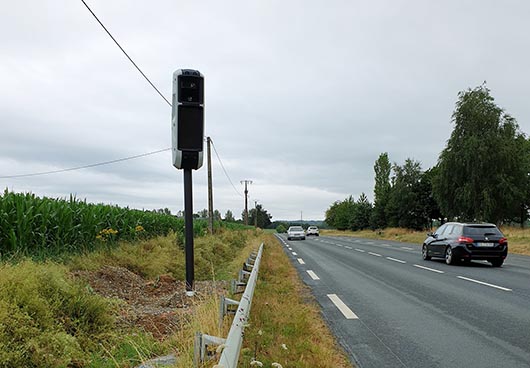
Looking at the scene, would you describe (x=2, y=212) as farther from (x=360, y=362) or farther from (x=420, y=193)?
(x=420, y=193)

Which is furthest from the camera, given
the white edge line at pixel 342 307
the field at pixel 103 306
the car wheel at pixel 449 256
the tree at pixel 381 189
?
the tree at pixel 381 189

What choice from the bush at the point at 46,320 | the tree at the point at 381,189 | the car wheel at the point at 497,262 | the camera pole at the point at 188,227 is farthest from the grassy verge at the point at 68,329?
the tree at the point at 381,189

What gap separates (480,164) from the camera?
132 feet

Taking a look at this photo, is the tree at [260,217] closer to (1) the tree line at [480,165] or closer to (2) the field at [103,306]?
(1) the tree line at [480,165]

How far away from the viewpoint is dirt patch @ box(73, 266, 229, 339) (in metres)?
5.57

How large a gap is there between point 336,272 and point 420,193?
57.5 metres

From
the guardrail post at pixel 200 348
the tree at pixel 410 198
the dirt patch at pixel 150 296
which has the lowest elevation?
the dirt patch at pixel 150 296

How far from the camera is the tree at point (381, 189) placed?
74.8 m

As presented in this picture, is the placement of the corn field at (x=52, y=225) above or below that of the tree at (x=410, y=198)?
below

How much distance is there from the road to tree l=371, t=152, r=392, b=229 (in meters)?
63.5

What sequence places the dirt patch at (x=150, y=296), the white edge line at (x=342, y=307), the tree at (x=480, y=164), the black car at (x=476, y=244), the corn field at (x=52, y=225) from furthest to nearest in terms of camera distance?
the tree at (x=480, y=164), the black car at (x=476, y=244), the corn field at (x=52, y=225), the white edge line at (x=342, y=307), the dirt patch at (x=150, y=296)

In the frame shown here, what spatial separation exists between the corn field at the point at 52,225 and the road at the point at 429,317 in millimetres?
5895

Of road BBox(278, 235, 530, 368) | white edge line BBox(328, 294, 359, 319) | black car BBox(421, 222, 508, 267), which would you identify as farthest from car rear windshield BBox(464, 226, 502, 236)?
white edge line BBox(328, 294, 359, 319)

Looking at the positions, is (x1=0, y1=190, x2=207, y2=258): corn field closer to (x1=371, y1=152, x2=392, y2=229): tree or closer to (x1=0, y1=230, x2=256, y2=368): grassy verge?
(x1=0, y1=230, x2=256, y2=368): grassy verge
